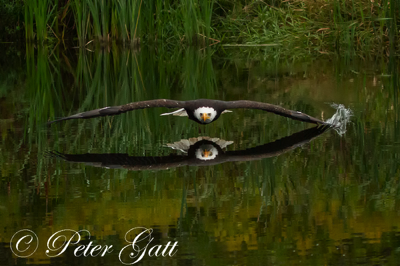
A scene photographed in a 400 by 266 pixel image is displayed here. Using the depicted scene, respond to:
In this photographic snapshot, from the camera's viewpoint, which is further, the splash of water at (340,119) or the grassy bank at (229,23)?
the grassy bank at (229,23)

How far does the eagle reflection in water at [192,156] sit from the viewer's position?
4.54m

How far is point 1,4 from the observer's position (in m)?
14.3

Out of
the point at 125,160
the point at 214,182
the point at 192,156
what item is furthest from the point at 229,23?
the point at 214,182

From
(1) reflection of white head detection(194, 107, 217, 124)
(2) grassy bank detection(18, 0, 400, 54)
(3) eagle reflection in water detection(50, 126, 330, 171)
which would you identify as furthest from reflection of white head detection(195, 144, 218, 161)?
(2) grassy bank detection(18, 0, 400, 54)

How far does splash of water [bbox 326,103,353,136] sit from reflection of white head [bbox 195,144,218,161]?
102cm

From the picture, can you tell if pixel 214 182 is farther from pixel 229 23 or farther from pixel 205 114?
pixel 229 23

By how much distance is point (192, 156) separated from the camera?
4730mm

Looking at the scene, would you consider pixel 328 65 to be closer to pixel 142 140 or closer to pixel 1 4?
pixel 142 140

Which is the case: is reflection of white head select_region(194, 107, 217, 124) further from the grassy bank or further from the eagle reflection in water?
the grassy bank

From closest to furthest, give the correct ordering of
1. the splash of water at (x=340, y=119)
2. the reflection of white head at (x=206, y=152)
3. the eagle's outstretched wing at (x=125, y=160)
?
the eagle's outstretched wing at (x=125, y=160)
the reflection of white head at (x=206, y=152)
the splash of water at (x=340, y=119)

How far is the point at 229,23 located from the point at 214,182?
997cm

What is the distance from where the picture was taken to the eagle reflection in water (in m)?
4.54

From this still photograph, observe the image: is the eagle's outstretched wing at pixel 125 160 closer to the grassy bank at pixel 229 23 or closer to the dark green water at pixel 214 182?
the dark green water at pixel 214 182

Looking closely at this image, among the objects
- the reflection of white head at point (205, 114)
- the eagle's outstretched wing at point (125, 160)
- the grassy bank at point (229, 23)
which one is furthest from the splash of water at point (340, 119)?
the grassy bank at point (229, 23)
